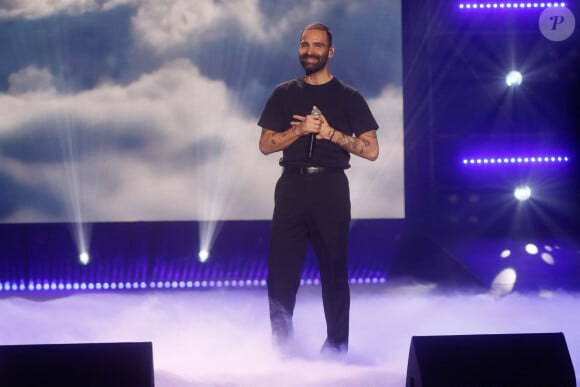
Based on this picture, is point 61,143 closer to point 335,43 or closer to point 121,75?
point 121,75

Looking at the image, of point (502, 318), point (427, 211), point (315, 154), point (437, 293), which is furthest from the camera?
point (427, 211)

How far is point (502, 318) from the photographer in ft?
14.7

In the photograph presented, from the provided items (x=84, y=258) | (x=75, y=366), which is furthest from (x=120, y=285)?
(x=75, y=366)

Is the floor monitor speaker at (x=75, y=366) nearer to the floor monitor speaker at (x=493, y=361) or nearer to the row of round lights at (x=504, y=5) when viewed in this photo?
the floor monitor speaker at (x=493, y=361)

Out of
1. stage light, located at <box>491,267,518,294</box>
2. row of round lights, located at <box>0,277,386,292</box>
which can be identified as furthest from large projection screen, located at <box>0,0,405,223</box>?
stage light, located at <box>491,267,518,294</box>

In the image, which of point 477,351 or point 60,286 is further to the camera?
point 60,286

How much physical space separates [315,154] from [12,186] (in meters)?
3.04

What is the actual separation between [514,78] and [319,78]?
322 cm

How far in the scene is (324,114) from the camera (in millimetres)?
3379

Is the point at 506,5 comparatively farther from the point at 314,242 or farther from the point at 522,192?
the point at 314,242

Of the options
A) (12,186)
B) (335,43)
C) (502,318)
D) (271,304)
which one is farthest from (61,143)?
(502,318)

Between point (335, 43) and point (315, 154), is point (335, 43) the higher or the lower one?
the higher one

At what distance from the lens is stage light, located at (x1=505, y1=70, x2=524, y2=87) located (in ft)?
19.9

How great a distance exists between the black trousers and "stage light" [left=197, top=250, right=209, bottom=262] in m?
2.38
